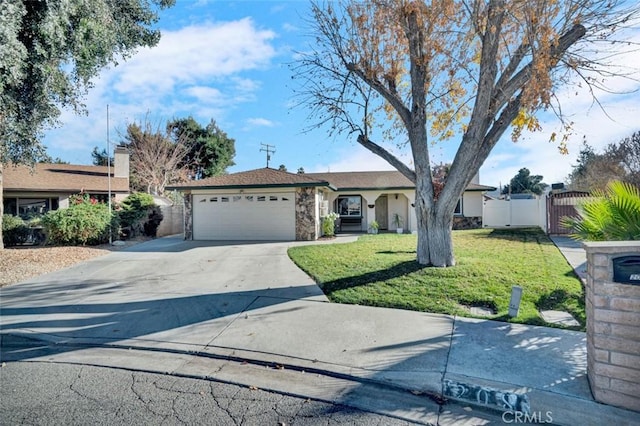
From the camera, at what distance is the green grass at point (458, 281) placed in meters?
5.64

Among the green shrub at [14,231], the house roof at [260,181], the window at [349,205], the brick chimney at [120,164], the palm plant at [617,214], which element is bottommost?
the green shrub at [14,231]

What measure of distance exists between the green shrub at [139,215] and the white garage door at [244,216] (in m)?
2.79

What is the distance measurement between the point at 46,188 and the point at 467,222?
23.4m

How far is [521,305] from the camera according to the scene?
Result: 5551 millimetres

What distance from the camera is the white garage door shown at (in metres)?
15.8

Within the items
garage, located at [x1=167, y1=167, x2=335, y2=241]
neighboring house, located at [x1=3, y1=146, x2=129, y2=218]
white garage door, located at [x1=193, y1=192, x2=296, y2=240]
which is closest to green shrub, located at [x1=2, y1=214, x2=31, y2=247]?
neighboring house, located at [x1=3, y1=146, x2=129, y2=218]

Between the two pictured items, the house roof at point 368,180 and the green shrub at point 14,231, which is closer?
the green shrub at point 14,231

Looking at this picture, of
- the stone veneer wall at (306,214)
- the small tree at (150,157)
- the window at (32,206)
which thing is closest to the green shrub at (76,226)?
the window at (32,206)

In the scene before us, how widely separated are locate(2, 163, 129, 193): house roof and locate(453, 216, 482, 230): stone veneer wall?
2025 centimetres

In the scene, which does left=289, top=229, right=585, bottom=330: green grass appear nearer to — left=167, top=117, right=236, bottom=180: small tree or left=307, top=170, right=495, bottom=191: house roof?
left=307, top=170, right=495, bottom=191: house roof

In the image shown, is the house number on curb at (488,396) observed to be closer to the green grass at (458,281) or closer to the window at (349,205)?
the green grass at (458,281)

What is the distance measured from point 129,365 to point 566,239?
15173 millimetres

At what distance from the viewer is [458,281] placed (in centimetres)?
669

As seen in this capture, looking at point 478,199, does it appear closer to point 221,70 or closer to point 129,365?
point 221,70
